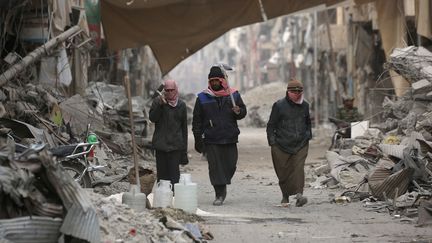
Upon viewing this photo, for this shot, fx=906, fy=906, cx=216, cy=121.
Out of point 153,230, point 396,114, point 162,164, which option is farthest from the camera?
point 396,114

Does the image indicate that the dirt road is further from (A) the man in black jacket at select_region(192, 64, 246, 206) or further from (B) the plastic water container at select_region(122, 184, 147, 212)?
(B) the plastic water container at select_region(122, 184, 147, 212)

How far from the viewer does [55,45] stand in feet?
47.9

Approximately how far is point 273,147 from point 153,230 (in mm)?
3822

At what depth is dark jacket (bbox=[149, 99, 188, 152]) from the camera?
35.6 feet

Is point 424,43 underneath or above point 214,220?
above

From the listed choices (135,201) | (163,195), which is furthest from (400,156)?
(135,201)

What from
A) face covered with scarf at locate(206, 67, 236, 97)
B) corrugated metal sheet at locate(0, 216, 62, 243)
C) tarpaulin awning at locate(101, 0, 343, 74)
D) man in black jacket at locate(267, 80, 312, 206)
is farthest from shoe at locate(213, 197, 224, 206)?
tarpaulin awning at locate(101, 0, 343, 74)

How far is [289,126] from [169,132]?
148 centimetres

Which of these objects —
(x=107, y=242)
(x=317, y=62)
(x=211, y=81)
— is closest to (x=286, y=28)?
(x=317, y=62)

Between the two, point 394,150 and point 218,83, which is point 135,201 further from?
point 394,150

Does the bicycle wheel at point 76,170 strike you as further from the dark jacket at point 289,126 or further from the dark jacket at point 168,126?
the dark jacket at point 289,126

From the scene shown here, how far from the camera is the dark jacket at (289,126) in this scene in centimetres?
1113

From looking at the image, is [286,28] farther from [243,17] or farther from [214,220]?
[214,220]

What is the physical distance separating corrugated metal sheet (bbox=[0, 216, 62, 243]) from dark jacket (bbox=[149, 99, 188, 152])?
449 centimetres
